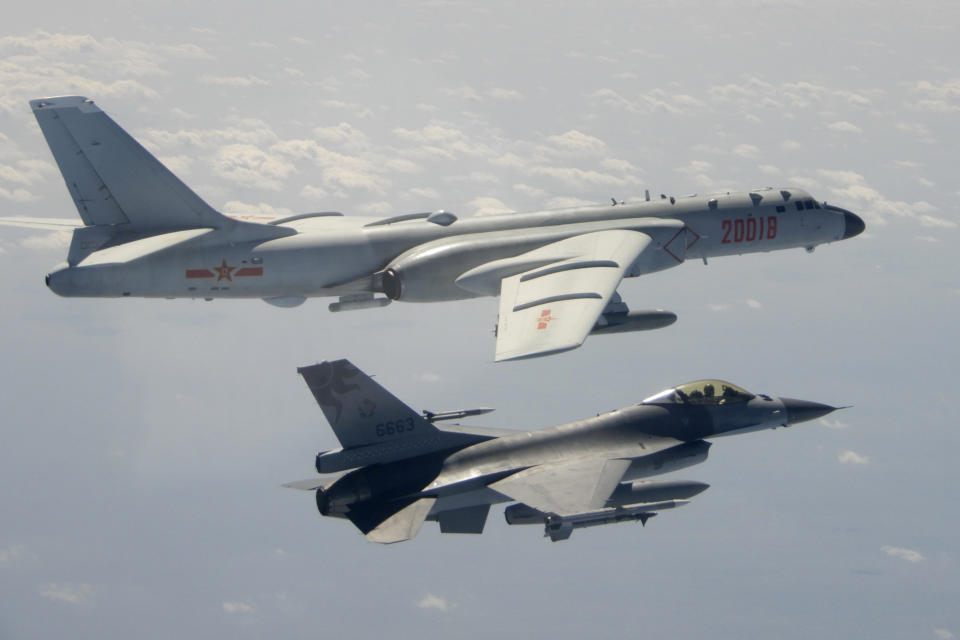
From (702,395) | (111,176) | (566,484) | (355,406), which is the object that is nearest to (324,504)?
(355,406)

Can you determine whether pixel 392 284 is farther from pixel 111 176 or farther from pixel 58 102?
pixel 58 102

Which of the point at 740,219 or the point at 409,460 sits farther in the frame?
the point at 740,219

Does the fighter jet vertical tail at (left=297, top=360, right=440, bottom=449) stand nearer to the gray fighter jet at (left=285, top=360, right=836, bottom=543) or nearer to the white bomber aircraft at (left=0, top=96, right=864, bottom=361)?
the gray fighter jet at (left=285, top=360, right=836, bottom=543)

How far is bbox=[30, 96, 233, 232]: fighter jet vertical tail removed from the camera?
3844 cm

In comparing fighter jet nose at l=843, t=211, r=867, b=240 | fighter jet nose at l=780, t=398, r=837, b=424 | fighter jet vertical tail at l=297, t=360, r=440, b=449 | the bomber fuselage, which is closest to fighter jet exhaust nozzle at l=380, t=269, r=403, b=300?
the bomber fuselage

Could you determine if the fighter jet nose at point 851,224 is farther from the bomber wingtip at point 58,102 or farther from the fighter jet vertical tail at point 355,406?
the bomber wingtip at point 58,102

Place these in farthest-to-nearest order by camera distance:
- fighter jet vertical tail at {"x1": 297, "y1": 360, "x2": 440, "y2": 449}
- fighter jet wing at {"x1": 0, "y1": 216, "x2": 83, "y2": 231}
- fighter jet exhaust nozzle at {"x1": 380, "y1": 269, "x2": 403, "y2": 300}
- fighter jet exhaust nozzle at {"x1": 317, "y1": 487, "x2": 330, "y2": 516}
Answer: fighter jet wing at {"x1": 0, "y1": 216, "x2": 83, "y2": 231} < fighter jet exhaust nozzle at {"x1": 380, "y1": 269, "x2": 403, "y2": 300} < fighter jet vertical tail at {"x1": 297, "y1": 360, "x2": 440, "y2": 449} < fighter jet exhaust nozzle at {"x1": 317, "y1": 487, "x2": 330, "y2": 516}

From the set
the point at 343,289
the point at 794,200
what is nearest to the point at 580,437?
the point at 343,289

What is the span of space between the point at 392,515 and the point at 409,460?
2781 millimetres

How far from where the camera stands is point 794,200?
4688cm

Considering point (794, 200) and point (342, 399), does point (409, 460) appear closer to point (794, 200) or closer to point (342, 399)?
point (342, 399)

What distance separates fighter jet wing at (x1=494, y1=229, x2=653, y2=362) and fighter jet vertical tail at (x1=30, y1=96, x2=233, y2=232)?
1174 cm

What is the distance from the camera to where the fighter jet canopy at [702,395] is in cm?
3819

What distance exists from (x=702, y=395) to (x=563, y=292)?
671cm
